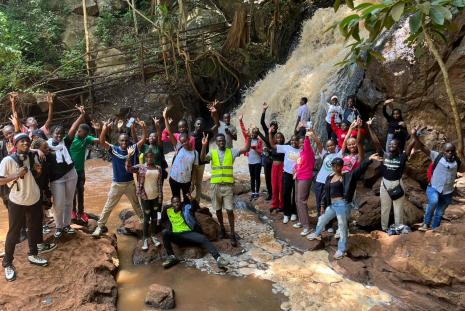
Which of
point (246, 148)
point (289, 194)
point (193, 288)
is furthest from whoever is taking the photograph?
point (289, 194)

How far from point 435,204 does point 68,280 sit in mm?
5212

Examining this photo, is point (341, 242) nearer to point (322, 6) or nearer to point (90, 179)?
point (90, 179)

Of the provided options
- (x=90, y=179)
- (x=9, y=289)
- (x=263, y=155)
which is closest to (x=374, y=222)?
(x=263, y=155)

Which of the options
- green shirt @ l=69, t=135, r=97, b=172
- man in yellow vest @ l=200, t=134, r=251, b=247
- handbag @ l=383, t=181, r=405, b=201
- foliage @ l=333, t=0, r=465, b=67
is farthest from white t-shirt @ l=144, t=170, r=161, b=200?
foliage @ l=333, t=0, r=465, b=67

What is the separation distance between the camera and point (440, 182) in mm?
5637

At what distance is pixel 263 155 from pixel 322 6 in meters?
8.97

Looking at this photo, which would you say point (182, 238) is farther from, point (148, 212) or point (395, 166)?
point (395, 166)

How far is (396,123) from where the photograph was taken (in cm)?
691

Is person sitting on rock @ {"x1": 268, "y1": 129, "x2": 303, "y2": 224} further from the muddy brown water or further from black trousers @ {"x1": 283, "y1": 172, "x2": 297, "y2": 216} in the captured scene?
the muddy brown water

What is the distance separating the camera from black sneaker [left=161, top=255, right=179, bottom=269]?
5312mm

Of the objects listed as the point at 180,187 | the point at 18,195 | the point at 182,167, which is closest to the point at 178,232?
the point at 180,187

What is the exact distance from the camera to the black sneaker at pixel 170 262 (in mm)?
5312

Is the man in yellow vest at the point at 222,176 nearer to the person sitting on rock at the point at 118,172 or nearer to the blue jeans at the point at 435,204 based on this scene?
the person sitting on rock at the point at 118,172

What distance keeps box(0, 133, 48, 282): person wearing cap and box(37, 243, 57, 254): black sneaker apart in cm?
42
